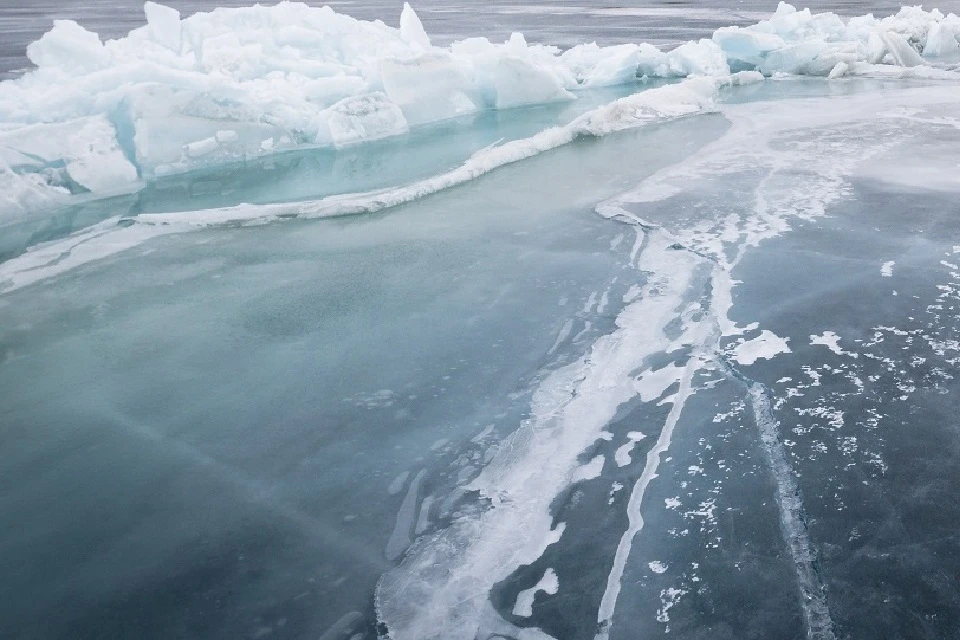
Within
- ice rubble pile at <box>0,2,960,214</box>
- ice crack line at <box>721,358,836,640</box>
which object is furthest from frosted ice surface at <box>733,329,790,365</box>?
ice rubble pile at <box>0,2,960,214</box>

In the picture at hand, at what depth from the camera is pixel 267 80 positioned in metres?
8.66

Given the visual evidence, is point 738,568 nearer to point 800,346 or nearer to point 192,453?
point 800,346

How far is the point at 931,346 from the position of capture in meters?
3.45

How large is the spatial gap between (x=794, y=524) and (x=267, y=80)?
779 centimetres

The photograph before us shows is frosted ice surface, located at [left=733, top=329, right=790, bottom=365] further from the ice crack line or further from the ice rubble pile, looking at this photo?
the ice rubble pile

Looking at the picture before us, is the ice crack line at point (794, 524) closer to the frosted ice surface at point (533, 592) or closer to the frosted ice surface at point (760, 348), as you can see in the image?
the frosted ice surface at point (760, 348)

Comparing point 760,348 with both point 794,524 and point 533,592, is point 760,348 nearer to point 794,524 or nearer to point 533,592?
point 794,524

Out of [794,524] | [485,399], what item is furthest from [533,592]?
[485,399]

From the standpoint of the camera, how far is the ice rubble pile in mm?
6836

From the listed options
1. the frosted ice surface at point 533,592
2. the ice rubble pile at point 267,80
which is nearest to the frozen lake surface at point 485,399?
the frosted ice surface at point 533,592

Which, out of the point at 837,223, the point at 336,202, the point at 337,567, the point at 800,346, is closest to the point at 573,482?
the point at 337,567

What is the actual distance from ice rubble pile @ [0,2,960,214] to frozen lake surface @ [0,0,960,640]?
14 cm

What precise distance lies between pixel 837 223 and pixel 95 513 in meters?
4.59

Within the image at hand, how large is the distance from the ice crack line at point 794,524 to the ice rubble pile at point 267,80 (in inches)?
225
